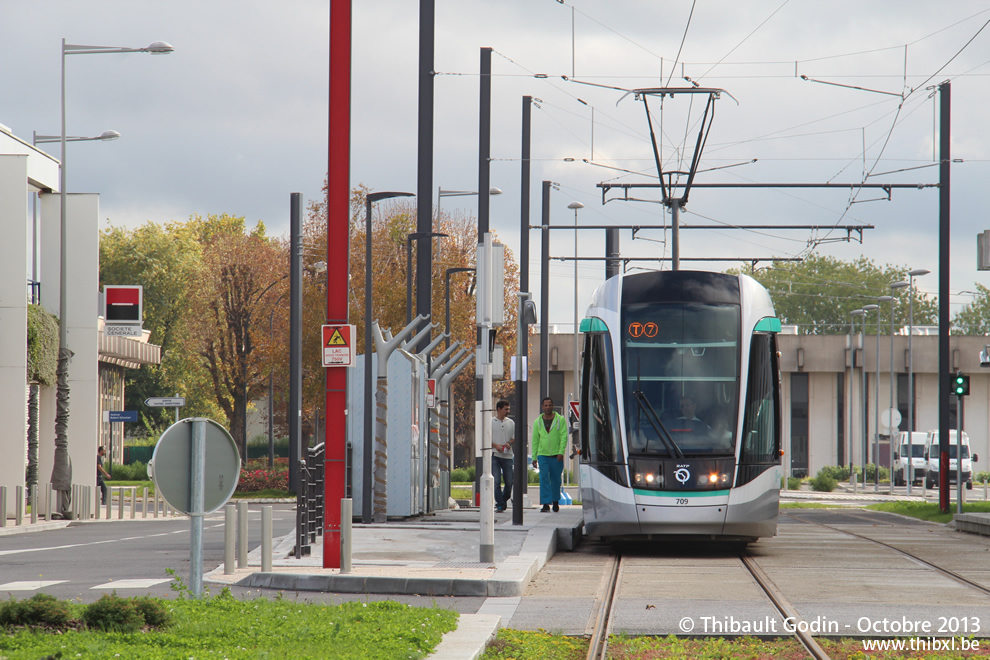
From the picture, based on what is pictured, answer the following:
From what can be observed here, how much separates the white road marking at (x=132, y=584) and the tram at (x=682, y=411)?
5377 millimetres

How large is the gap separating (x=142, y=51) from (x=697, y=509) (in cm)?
1943

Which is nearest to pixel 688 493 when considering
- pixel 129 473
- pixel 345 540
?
pixel 345 540

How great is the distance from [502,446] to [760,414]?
7555 mm

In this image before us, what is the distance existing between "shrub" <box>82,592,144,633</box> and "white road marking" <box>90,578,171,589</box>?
4.29 m

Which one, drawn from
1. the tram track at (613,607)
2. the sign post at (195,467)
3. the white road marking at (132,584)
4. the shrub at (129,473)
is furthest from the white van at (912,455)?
the sign post at (195,467)

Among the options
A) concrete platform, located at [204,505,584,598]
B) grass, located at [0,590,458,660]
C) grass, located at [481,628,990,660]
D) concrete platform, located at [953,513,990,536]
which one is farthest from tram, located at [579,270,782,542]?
concrete platform, located at [953,513,990,536]

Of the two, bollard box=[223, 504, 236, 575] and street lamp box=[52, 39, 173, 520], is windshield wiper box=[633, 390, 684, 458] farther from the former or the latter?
street lamp box=[52, 39, 173, 520]

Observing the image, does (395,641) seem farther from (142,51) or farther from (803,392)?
(803,392)

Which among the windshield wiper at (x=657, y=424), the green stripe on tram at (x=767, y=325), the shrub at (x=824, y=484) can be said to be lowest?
the shrub at (x=824, y=484)

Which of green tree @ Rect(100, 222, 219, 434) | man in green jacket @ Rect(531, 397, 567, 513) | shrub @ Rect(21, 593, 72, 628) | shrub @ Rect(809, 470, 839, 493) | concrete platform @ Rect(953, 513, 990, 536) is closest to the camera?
shrub @ Rect(21, 593, 72, 628)

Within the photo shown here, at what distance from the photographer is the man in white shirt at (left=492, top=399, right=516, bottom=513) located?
22312mm

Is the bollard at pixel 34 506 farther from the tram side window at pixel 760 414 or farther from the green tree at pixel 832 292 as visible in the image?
the green tree at pixel 832 292

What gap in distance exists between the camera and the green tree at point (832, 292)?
343 ft

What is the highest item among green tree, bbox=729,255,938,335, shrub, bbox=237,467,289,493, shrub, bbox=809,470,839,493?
green tree, bbox=729,255,938,335
